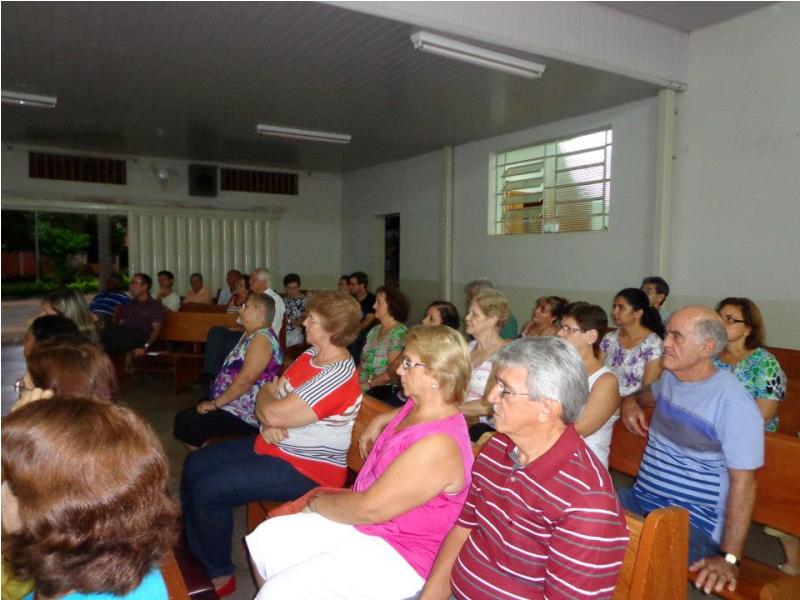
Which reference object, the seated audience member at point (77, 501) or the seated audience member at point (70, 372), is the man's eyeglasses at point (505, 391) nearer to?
the seated audience member at point (77, 501)

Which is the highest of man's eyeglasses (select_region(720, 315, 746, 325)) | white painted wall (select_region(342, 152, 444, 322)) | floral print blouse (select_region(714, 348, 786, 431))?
white painted wall (select_region(342, 152, 444, 322))

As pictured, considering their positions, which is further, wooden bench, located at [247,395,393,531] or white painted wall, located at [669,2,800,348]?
white painted wall, located at [669,2,800,348]

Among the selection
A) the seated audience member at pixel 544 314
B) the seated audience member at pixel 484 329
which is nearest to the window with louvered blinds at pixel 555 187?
the seated audience member at pixel 544 314

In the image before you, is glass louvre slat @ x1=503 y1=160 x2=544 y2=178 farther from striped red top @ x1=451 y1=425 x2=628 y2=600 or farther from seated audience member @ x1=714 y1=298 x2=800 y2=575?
striped red top @ x1=451 y1=425 x2=628 y2=600

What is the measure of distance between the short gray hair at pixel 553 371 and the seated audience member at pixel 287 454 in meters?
1.05

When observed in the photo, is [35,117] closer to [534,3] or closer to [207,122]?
[207,122]

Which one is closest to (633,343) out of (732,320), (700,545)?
(732,320)

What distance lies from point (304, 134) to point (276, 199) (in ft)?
11.4

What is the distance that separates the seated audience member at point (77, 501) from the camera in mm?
955

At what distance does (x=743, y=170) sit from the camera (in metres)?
5.17

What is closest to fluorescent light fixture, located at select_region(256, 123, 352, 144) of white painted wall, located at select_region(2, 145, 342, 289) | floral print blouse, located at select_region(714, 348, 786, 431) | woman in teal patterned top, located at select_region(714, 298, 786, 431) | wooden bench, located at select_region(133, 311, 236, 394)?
wooden bench, located at select_region(133, 311, 236, 394)

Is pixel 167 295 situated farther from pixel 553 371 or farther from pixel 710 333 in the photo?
pixel 553 371

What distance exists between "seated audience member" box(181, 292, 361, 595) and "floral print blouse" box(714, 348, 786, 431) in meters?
1.85

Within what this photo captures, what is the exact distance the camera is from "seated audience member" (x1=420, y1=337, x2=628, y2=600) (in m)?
1.28
